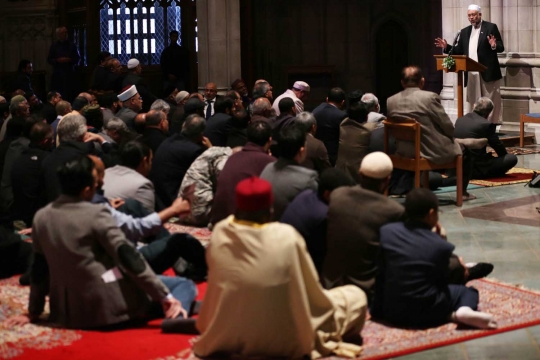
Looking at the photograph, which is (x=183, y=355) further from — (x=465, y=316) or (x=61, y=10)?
(x=61, y=10)

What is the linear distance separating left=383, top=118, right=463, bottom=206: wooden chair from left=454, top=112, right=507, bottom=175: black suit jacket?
1027 millimetres

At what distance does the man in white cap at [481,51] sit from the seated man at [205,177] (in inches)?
213

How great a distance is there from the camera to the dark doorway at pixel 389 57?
16953 millimetres

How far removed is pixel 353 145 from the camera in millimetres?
8945

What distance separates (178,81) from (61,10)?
2734 millimetres

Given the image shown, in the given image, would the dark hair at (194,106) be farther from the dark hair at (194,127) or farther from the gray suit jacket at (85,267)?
the gray suit jacket at (85,267)

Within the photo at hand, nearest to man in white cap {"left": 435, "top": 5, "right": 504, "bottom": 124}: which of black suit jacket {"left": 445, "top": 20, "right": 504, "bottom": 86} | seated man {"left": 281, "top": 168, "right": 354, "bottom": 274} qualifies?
black suit jacket {"left": 445, "top": 20, "right": 504, "bottom": 86}

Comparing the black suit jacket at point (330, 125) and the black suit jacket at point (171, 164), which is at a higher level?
the black suit jacket at point (330, 125)

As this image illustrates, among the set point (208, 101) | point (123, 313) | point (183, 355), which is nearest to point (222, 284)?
point (183, 355)

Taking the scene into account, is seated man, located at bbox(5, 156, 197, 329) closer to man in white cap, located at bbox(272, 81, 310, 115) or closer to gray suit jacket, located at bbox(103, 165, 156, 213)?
gray suit jacket, located at bbox(103, 165, 156, 213)

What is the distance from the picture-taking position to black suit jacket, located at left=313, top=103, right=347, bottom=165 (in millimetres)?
9672

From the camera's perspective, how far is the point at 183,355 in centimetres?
502

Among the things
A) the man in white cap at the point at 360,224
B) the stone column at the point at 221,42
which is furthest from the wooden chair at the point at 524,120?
the man in white cap at the point at 360,224

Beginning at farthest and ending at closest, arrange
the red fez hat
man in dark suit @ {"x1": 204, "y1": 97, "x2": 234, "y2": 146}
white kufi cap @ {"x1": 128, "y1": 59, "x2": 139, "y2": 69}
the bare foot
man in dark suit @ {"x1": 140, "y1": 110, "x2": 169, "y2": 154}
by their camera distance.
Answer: white kufi cap @ {"x1": 128, "y1": 59, "x2": 139, "y2": 69}
man in dark suit @ {"x1": 204, "y1": 97, "x2": 234, "y2": 146}
the bare foot
man in dark suit @ {"x1": 140, "y1": 110, "x2": 169, "y2": 154}
the red fez hat
